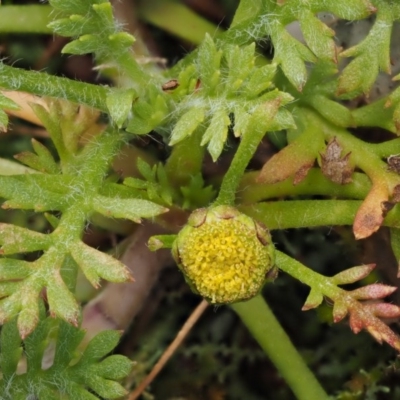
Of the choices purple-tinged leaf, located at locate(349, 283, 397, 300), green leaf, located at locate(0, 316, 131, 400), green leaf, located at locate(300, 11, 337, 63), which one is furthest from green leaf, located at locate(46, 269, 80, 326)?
green leaf, located at locate(300, 11, 337, 63)

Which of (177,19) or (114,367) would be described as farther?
(177,19)

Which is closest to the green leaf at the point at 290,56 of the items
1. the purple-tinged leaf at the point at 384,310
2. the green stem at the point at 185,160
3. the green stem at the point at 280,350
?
the green stem at the point at 185,160

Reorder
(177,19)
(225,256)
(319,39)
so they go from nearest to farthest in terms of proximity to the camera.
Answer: (225,256), (319,39), (177,19)

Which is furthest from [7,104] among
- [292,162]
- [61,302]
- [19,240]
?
[292,162]

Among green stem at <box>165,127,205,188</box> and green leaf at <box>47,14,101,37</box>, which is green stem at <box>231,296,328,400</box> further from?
green leaf at <box>47,14,101,37</box>

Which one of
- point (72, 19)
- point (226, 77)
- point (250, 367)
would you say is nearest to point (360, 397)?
point (250, 367)

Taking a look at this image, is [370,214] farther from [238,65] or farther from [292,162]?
[238,65]
